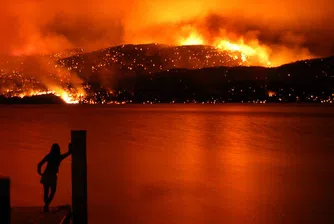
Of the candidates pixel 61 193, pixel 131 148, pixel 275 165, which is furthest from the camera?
pixel 131 148

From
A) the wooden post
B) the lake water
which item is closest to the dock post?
the wooden post

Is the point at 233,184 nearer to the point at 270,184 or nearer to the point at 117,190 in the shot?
the point at 270,184

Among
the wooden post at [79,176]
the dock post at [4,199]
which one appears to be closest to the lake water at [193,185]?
the wooden post at [79,176]

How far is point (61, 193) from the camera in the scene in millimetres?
16219

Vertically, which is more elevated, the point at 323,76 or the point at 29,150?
the point at 323,76

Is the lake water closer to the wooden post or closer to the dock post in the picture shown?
the wooden post

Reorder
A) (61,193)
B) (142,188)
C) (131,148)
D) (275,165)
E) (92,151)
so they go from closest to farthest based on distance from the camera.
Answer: (61,193) < (142,188) < (275,165) < (92,151) < (131,148)

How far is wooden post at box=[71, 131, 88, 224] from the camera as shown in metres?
9.01

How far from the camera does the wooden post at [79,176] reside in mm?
9008

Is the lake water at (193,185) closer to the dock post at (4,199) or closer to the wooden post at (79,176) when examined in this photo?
the wooden post at (79,176)

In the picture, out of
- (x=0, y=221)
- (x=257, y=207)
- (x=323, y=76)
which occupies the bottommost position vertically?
(x=257, y=207)

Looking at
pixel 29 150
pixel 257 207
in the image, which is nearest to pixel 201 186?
pixel 257 207

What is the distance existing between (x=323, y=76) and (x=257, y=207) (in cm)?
19257

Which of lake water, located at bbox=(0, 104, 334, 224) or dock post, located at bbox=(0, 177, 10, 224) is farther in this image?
lake water, located at bbox=(0, 104, 334, 224)
